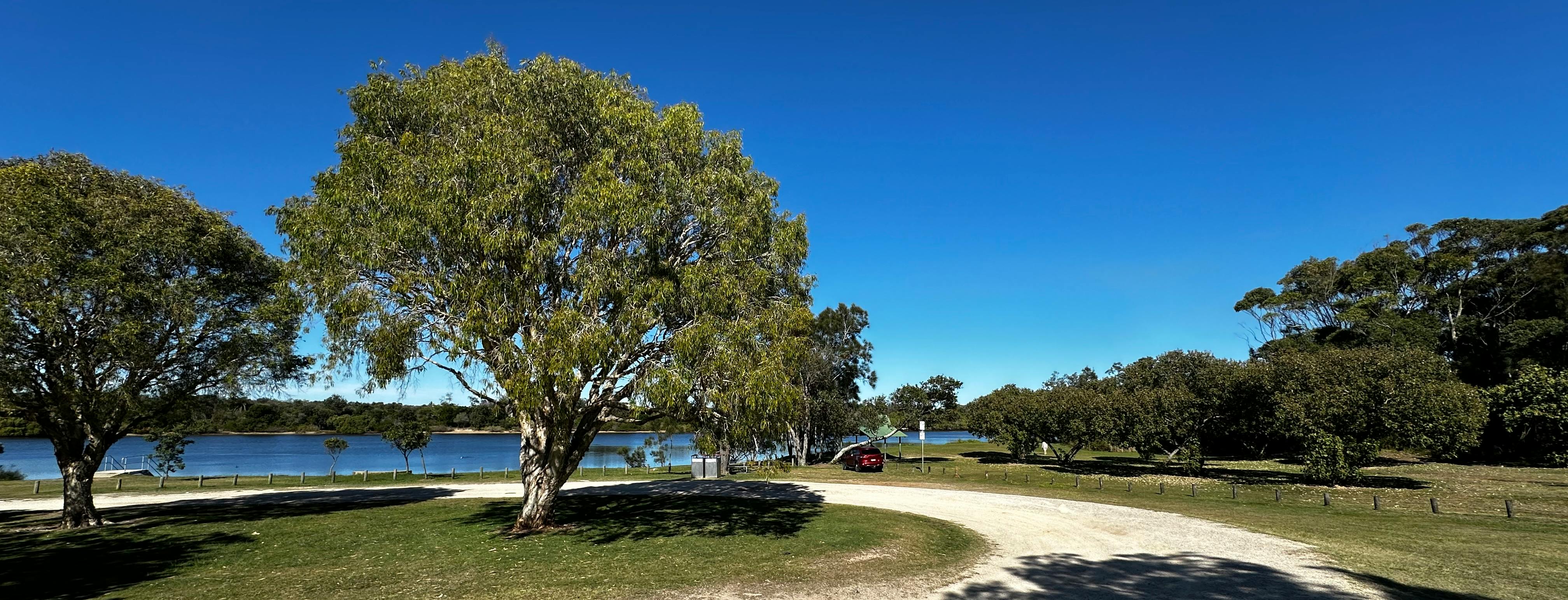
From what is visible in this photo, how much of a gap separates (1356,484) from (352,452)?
110 meters

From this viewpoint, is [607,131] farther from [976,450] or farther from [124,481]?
[976,450]

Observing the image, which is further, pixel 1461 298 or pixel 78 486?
pixel 1461 298

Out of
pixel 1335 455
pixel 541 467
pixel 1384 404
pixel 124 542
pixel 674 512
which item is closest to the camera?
pixel 124 542

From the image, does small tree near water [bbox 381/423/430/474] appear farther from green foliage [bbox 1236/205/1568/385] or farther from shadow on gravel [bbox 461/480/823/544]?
green foliage [bbox 1236/205/1568/385]

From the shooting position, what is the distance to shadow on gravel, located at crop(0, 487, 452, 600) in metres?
11.3

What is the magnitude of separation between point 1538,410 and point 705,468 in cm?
4430

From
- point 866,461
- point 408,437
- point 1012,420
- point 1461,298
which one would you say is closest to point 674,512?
point 866,461

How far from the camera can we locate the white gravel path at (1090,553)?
1016 cm

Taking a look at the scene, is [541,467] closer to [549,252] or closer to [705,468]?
[549,252]

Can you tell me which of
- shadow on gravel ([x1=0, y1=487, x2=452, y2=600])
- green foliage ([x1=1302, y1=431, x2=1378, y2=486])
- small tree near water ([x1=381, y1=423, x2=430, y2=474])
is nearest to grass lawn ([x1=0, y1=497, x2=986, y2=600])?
shadow on gravel ([x1=0, y1=487, x2=452, y2=600])

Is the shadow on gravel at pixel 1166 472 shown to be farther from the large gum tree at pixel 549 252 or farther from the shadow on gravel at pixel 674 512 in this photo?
the large gum tree at pixel 549 252

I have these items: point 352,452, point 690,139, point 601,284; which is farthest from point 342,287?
point 352,452

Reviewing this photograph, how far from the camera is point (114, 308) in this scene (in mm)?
16172

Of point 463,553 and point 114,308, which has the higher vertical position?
point 114,308
